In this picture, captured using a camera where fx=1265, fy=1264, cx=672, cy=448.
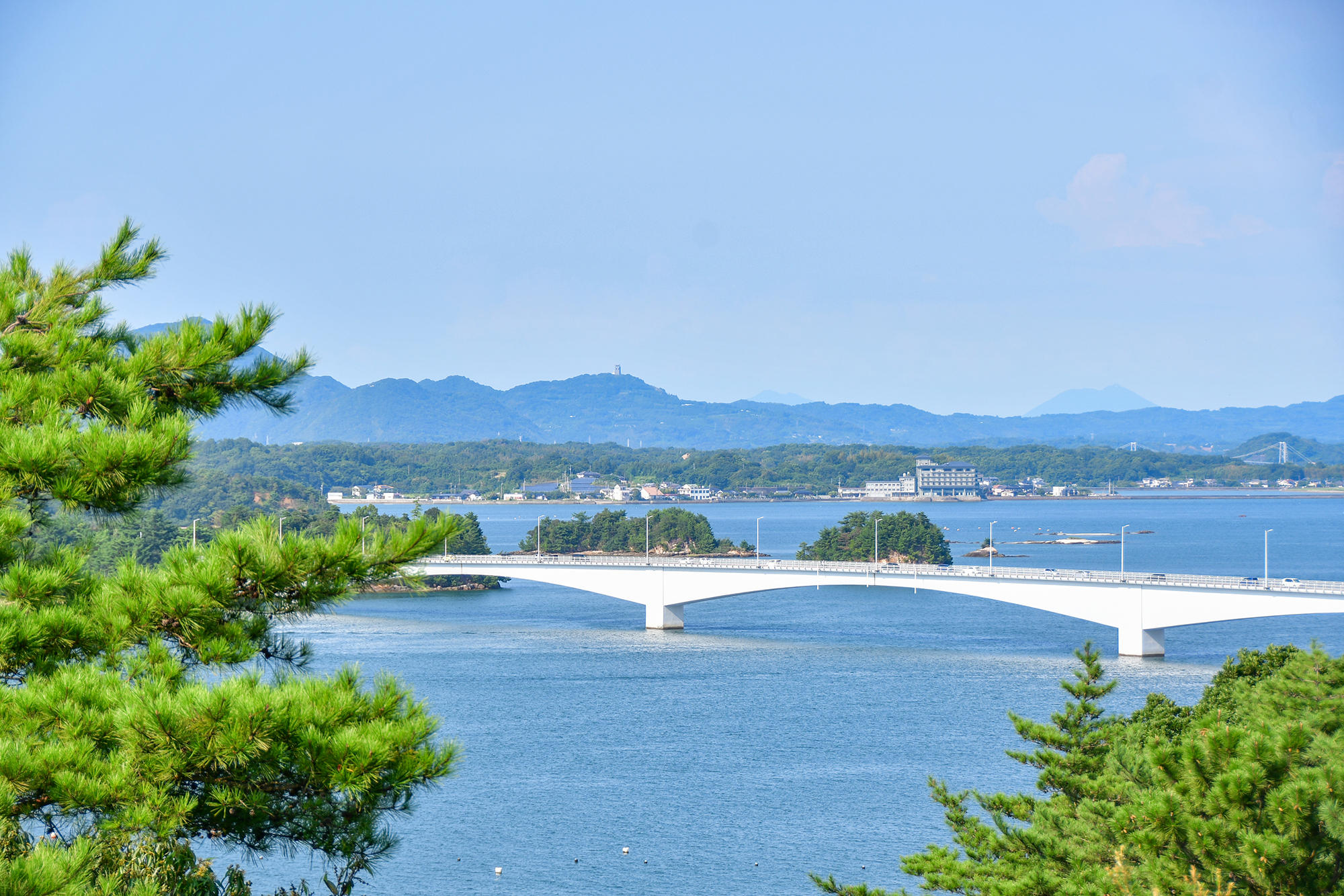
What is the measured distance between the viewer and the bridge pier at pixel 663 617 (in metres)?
46.1

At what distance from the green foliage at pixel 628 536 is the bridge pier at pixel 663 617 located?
1064 inches

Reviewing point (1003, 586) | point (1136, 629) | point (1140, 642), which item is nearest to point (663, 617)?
point (1003, 586)

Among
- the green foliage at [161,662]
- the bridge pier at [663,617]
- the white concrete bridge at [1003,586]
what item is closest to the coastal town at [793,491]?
the white concrete bridge at [1003,586]

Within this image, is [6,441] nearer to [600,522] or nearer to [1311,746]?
[1311,746]

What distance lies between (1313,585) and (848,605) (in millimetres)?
23932

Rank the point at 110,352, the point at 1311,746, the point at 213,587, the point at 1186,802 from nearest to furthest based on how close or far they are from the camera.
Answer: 1. the point at 213,587
2. the point at 110,352
3. the point at 1186,802
4. the point at 1311,746

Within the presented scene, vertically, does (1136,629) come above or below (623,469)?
below

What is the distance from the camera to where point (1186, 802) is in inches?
342

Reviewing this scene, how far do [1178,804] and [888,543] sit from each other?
205 feet

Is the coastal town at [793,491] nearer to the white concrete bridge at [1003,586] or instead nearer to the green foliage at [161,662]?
the white concrete bridge at [1003,586]

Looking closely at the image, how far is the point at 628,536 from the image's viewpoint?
7612 cm

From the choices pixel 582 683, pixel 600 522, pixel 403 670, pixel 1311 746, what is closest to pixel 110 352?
pixel 1311 746

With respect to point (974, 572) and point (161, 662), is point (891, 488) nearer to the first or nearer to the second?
point (974, 572)

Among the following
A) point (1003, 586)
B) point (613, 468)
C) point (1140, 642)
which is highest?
point (613, 468)
